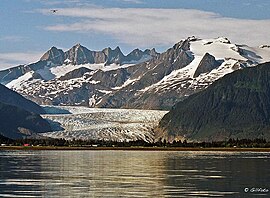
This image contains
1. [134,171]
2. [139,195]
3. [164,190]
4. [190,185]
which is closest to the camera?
[139,195]

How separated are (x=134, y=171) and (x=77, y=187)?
24.2 m

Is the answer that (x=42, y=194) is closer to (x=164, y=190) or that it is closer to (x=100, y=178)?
(x=164, y=190)

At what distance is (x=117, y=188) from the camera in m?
69.5

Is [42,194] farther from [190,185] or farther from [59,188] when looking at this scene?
[190,185]

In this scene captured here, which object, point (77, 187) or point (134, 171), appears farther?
point (134, 171)

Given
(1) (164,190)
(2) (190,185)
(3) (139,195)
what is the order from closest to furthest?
(3) (139,195) < (1) (164,190) < (2) (190,185)

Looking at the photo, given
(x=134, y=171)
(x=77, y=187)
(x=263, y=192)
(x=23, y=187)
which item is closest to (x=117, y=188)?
(x=77, y=187)

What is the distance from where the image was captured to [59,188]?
69.6 meters

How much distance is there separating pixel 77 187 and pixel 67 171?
24505 mm

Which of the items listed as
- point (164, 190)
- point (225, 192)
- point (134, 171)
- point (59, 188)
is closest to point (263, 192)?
point (225, 192)

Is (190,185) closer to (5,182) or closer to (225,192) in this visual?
(225,192)

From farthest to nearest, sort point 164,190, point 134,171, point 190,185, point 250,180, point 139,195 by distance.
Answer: point 134,171
point 250,180
point 190,185
point 164,190
point 139,195

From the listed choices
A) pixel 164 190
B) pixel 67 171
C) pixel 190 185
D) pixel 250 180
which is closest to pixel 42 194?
pixel 164 190

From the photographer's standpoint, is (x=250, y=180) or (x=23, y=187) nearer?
(x=23, y=187)
